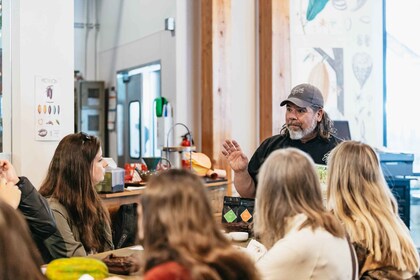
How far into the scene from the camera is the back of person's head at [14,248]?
64.3 inches

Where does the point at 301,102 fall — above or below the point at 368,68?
below

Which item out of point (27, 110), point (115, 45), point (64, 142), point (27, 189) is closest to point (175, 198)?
point (27, 189)

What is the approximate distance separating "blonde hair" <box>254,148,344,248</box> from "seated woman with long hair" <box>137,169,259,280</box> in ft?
1.68

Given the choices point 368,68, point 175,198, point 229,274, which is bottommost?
point 229,274

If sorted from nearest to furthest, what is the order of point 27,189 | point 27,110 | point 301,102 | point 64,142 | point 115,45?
point 27,189 → point 64,142 → point 301,102 → point 27,110 → point 115,45

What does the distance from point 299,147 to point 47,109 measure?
2271 millimetres

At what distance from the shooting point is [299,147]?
3.92m

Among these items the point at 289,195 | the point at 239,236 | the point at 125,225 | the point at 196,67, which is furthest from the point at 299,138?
the point at 196,67

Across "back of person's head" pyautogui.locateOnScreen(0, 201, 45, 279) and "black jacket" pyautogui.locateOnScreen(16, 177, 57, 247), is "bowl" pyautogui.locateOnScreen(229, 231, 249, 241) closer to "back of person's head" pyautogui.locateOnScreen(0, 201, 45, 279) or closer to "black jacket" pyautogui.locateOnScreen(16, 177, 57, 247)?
"black jacket" pyautogui.locateOnScreen(16, 177, 57, 247)

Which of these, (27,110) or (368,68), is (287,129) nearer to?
(27,110)

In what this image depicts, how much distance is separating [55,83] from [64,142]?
6.50 ft

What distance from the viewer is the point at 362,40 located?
6.64 meters

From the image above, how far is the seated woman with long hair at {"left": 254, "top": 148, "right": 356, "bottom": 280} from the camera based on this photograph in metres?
2.10

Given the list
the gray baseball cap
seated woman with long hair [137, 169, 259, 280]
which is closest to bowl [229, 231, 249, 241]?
the gray baseball cap
